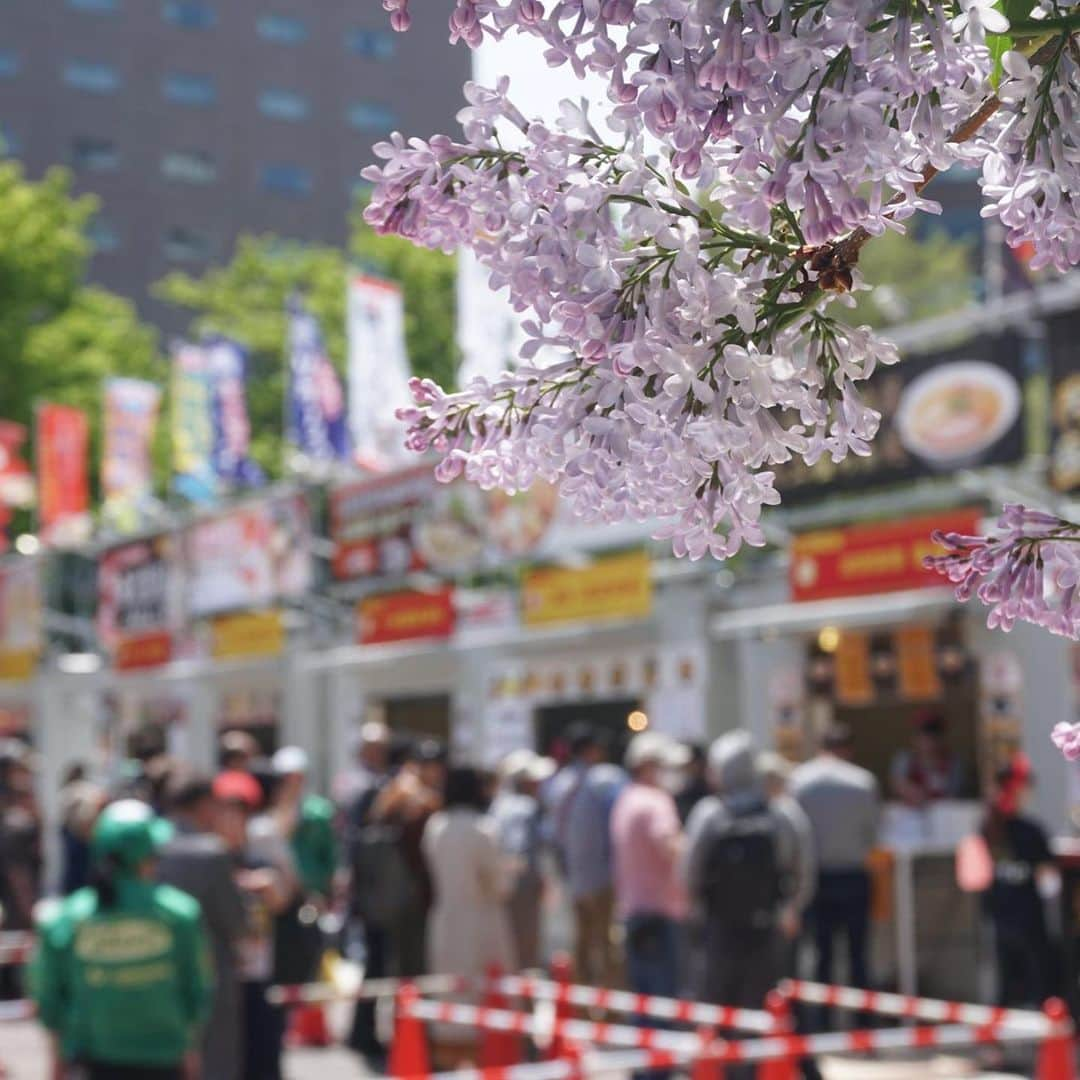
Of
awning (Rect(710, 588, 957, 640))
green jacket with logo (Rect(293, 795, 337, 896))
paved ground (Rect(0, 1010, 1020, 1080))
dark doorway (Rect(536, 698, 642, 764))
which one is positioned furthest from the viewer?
dark doorway (Rect(536, 698, 642, 764))

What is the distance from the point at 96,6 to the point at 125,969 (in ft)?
223

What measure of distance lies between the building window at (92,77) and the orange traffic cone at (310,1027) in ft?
196

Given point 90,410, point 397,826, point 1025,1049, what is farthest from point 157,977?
point 90,410

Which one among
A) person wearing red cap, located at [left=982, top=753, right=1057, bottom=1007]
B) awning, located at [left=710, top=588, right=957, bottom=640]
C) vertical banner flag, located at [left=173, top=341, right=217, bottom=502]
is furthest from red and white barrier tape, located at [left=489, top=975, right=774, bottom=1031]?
vertical banner flag, located at [left=173, top=341, right=217, bottom=502]

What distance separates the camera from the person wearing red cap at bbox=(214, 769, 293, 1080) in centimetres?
932

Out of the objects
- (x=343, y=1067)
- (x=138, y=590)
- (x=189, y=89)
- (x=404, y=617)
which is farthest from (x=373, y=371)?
(x=189, y=89)

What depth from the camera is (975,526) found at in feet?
43.4

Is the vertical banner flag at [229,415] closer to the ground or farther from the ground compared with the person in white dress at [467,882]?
farther from the ground

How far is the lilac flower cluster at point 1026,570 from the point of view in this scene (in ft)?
6.22

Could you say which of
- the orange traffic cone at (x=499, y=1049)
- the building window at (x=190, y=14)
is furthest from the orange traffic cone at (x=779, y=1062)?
the building window at (x=190, y=14)

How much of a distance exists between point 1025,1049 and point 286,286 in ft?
119

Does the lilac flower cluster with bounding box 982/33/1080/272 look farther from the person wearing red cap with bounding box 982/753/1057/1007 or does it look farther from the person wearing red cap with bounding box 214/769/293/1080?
the person wearing red cap with bounding box 982/753/1057/1007

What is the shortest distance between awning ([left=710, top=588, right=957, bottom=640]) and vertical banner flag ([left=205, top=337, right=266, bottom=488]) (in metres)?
10.0

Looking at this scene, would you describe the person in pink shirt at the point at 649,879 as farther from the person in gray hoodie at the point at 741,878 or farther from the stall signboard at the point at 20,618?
the stall signboard at the point at 20,618
